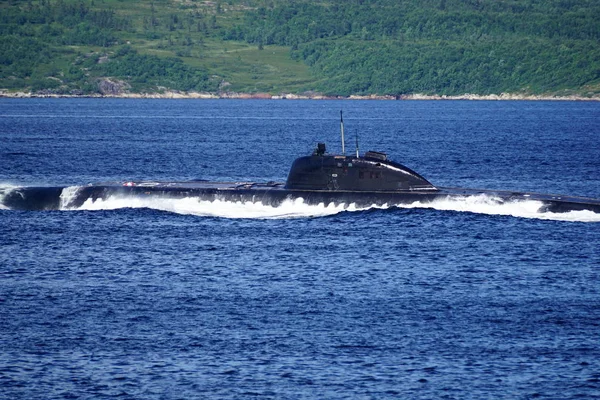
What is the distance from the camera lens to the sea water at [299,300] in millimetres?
28188

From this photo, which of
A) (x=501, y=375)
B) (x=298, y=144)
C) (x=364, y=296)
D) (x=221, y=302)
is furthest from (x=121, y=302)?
(x=298, y=144)

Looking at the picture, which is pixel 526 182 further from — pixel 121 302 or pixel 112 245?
pixel 121 302

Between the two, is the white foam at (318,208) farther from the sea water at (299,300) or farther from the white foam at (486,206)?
the sea water at (299,300)

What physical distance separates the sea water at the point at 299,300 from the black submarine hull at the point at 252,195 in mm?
375

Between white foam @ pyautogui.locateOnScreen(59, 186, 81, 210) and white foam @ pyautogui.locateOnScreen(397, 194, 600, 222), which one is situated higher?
white foam @ pyautogui.locateOnScreen(59, 186, 81, 210)

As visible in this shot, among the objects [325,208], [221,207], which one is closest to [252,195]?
[221,207]

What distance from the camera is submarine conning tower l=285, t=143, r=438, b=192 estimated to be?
2114 inches

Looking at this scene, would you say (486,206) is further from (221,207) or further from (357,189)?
(221,207)

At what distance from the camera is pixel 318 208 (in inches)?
2116

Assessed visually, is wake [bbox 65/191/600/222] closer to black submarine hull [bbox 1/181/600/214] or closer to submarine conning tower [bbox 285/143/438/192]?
black submarine hull [bbox 1/181/600/214]

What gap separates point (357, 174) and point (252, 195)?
19.4 ft

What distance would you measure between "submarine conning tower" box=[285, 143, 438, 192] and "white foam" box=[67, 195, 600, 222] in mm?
1128

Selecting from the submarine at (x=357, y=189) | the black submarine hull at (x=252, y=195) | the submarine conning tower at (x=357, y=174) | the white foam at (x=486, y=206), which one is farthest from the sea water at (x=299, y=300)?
the submarine conning tower at (x=357, y=174)

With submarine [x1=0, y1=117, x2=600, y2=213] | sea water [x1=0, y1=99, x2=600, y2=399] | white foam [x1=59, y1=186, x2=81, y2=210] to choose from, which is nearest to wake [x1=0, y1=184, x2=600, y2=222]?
sea water [x1=0, y1=99, x2=600, y2=399]
